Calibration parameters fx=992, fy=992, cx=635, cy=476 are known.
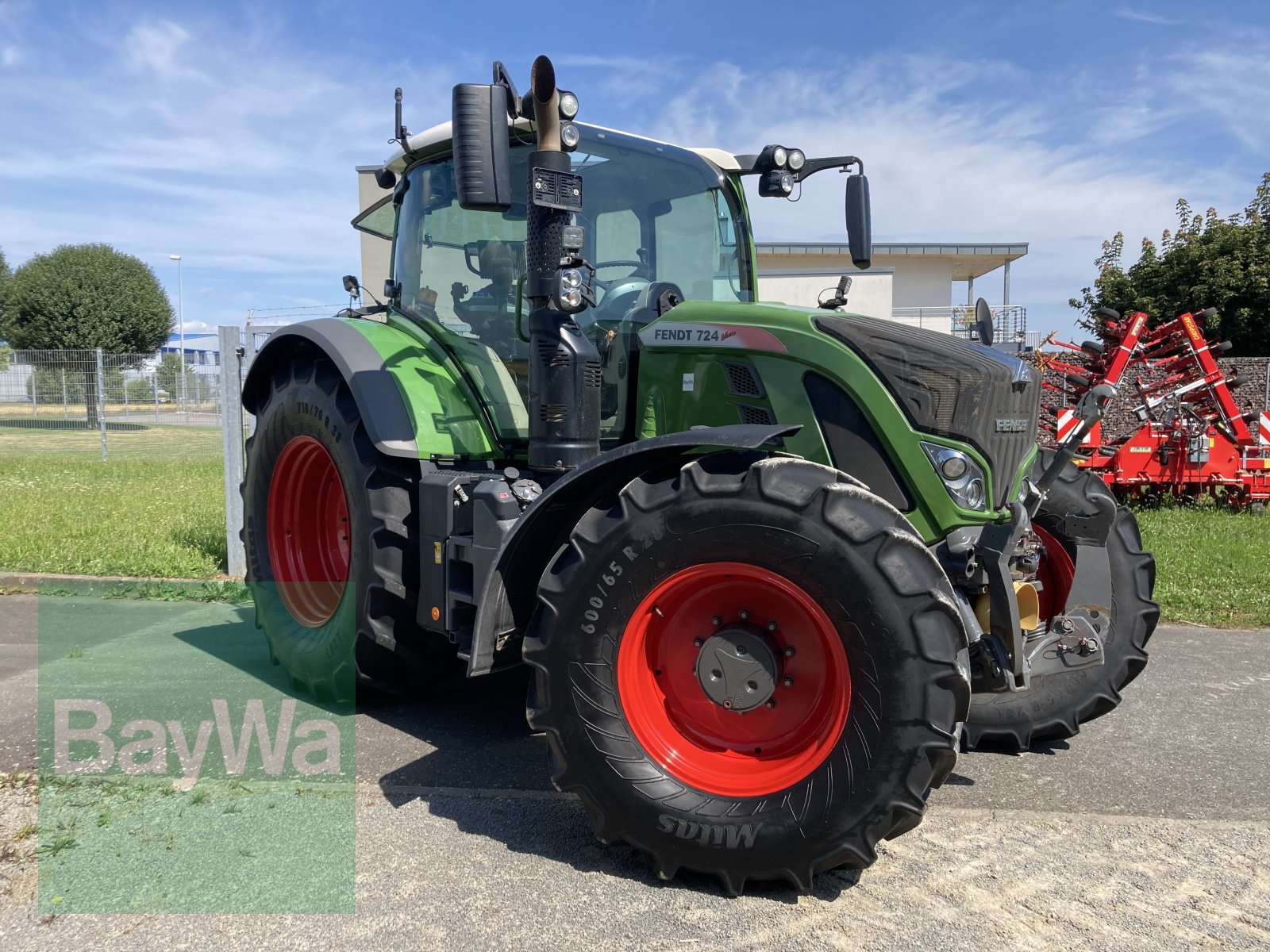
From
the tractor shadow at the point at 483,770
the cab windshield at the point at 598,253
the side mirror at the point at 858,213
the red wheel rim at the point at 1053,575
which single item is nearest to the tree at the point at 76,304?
the tractor shadow at the point at 483,770

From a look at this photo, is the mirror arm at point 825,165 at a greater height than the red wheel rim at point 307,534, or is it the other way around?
the mirror arm at point 825,165

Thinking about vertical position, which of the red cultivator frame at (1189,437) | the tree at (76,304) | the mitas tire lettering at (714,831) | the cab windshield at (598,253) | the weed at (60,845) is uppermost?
the tree at (76,304)

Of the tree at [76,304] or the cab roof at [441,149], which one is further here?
the tree at [76,304]

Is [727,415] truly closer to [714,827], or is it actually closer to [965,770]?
[714,827]

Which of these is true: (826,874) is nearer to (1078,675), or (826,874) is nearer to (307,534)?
(1078,675)

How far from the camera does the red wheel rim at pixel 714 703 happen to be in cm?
286

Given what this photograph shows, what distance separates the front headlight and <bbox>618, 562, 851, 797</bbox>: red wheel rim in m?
0.67

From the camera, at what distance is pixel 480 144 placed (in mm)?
2939

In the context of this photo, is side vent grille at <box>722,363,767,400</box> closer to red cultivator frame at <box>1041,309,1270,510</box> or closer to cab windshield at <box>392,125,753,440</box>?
cab windshield at <box>392,125,753,440</box>

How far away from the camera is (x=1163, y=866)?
2977 mm

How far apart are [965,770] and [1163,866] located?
891mm

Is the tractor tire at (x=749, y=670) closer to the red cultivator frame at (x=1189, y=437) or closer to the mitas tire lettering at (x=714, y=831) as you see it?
the mitas tire lettering at (x=714, y=831)

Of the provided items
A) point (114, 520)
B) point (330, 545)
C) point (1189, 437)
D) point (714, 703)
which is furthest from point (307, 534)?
point (1189, 437)

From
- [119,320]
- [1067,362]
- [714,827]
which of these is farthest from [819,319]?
[119,320]
